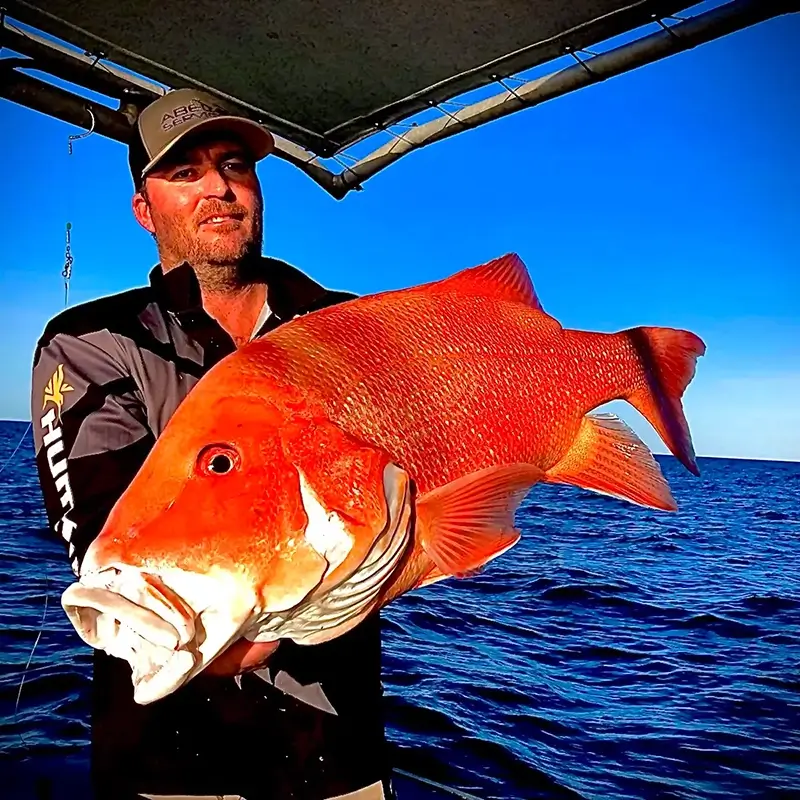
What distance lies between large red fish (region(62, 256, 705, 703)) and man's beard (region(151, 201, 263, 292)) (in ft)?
1.97

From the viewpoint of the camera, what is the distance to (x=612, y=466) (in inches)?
63.4

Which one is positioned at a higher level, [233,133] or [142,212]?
[233,133]

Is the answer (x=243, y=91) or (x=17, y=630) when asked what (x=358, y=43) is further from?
(x=17, y=630)

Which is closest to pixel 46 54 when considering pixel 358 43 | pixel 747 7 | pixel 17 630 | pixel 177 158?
pixel 358 43

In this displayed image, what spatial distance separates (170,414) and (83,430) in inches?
8.0

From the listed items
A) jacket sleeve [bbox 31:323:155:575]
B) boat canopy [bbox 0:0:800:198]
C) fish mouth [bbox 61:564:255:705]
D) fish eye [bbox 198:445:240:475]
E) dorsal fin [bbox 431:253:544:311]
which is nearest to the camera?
fish mouth [bbox 61:564:255:705]

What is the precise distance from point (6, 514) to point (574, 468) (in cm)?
1482

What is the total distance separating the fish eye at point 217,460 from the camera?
3.33 ft

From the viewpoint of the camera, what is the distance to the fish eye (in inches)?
39.9

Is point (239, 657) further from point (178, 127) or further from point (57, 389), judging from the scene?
point (178, 127)

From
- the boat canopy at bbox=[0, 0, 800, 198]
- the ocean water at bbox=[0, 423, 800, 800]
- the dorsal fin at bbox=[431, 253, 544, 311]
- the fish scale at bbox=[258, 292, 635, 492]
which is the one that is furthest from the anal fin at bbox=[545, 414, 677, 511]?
the ocean water at bbox=[0, 423, 800, 800]

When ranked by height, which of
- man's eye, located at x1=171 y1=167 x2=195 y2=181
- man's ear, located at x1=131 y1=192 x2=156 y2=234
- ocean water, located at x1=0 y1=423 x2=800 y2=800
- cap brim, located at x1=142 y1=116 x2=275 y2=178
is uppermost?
cap brim, located at x1=142 y1=116 x2=275 y2=178

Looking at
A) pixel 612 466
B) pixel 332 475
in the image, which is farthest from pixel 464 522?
pixel 612 466

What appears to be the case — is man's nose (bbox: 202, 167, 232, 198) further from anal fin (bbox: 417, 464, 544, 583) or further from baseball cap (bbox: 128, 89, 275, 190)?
anal fin (bbox: 417, 464, 544, 583)
